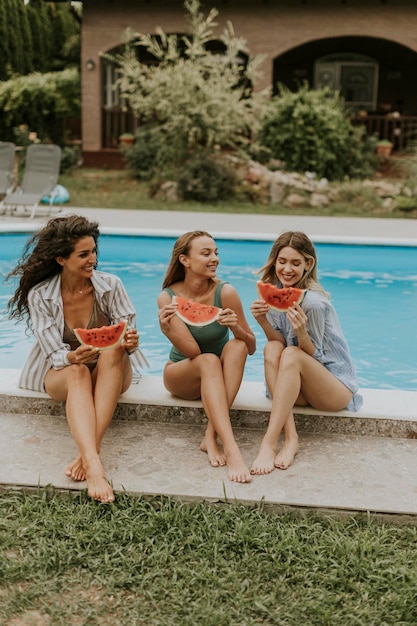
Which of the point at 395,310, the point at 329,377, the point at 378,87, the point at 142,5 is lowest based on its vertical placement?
the point at 395,310

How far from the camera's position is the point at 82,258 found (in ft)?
13.6

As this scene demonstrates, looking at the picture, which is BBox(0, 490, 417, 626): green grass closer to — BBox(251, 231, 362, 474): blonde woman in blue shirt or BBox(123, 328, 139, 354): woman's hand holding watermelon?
BBox(251, 231, 362, 474): blonde woman in blue shirt

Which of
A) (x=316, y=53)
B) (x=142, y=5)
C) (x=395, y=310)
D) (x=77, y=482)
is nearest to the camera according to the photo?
(x=77, y=482)

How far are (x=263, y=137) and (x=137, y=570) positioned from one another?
49.6 feet

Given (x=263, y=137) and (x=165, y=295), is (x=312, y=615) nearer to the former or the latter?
(x=165, y=295)

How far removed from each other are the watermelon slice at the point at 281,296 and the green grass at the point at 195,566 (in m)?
1.15

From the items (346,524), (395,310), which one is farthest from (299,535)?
(395,310)

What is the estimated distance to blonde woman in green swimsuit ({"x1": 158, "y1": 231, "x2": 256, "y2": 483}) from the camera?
13.1 feet

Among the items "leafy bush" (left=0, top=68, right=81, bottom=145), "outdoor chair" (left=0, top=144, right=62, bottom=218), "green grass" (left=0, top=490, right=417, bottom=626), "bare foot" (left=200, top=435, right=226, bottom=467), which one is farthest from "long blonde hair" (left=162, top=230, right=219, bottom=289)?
"leafy bush" (left=0, top=68, right=81, bottom=145)

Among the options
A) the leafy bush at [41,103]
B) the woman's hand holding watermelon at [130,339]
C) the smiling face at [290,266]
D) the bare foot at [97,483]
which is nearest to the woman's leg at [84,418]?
the bare foot at [97,483]

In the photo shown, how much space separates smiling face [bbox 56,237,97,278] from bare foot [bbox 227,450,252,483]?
1.23m

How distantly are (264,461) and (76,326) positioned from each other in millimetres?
1298

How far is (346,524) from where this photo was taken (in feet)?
11.3

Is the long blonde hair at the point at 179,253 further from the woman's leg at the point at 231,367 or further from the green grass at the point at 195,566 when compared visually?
the green grass at the point at 195,566
